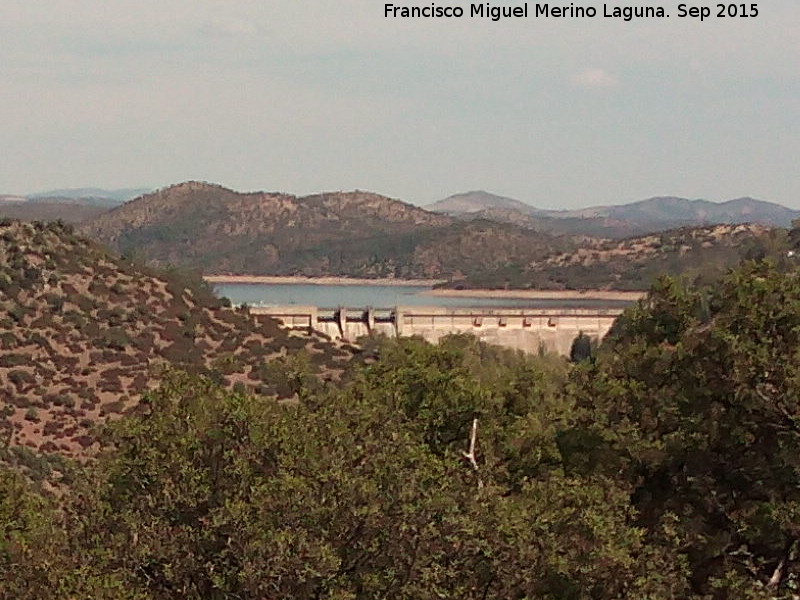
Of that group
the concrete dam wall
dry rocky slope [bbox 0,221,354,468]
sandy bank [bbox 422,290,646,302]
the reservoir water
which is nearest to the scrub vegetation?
dry rocky slope [bbox 0,221,354,468]

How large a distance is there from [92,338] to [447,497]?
3997 centimetres

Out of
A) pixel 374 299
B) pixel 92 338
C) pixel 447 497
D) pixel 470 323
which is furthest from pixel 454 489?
pixel 374 299

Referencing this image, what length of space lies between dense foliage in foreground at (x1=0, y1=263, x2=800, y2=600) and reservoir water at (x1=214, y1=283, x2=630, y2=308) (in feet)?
378

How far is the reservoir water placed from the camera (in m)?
143

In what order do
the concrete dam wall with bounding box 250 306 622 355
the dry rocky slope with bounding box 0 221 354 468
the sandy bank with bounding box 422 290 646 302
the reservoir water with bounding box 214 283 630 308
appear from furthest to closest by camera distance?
the sandy bank with bounding box 422 290 646 302, the reservoir water with bounding box 214 283 630 308, the concrete dam wall with bounding box 250 306 622 355, the dry rocky slope with bounding box 0 221 354 468

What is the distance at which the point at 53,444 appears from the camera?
3650 centimetres

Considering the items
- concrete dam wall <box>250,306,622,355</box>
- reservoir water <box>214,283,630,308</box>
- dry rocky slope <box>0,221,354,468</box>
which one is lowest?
reservoir water <box>214,283,630,308</box>

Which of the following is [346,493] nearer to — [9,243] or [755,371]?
[755,371]

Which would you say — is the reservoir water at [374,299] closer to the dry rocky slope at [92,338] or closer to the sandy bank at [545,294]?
the sandy bank at [545,294]

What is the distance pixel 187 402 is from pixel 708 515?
20.7 feet

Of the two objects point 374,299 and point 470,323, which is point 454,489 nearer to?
point 470,323

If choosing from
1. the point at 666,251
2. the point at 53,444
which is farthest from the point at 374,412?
the point at 666,251

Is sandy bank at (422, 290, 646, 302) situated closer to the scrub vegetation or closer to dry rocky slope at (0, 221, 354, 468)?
dry rocky slope at (0, 221, 354, 468)

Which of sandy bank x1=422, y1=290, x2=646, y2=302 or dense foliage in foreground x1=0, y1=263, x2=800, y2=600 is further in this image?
sandy bank x1=422, y1=290, x2=646, y2=302
